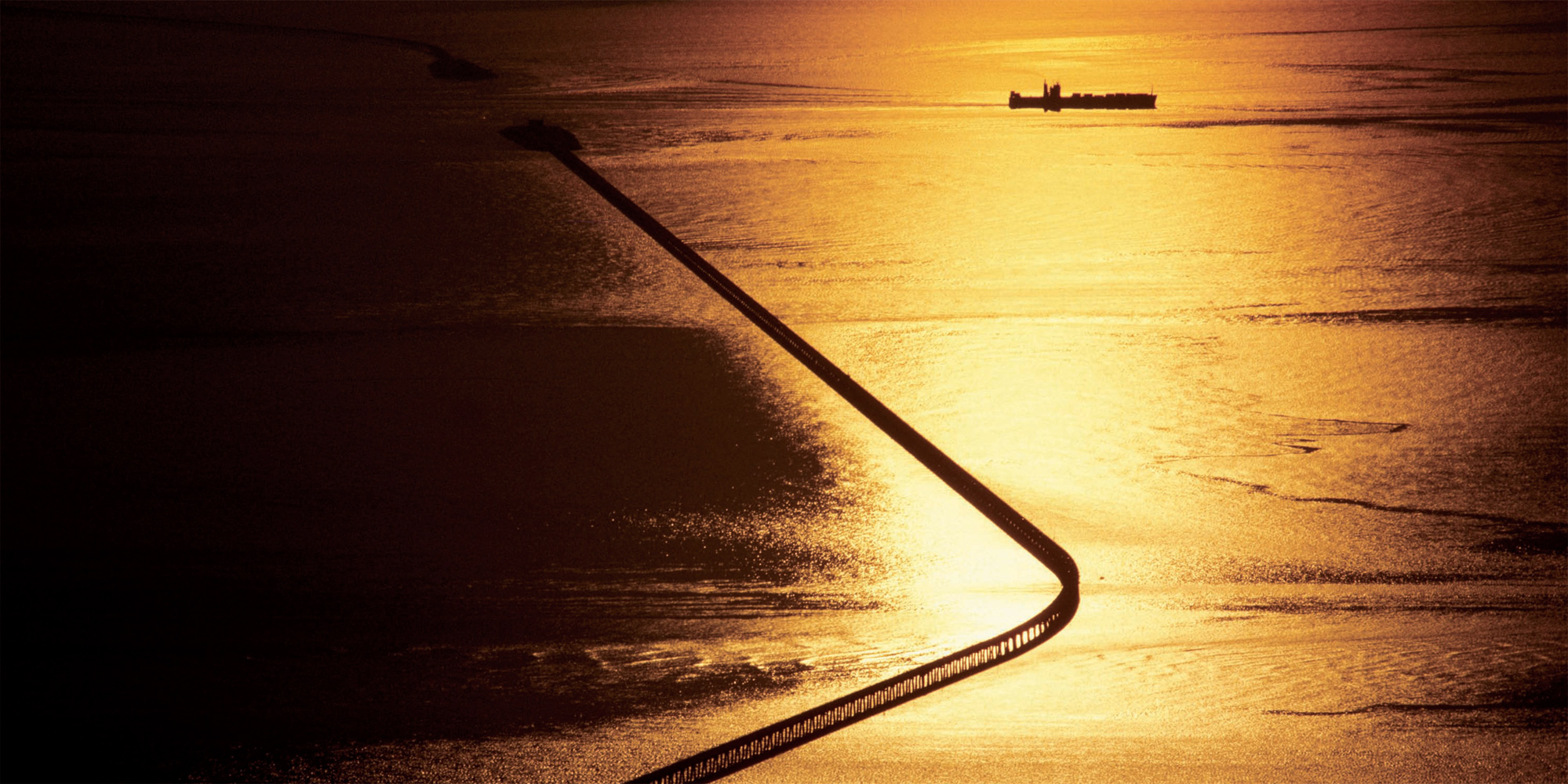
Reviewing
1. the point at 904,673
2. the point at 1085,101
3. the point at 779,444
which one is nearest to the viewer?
the point at 904,673

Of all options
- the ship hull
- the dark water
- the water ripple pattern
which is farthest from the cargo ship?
the water ripple pattern

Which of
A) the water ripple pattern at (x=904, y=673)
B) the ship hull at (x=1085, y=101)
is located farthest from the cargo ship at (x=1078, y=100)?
the water ripple pattern at (x=904, y=673)

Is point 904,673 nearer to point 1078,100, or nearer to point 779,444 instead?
point 779,444

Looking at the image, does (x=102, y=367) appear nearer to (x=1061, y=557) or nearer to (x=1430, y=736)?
(x=1061, y=557)

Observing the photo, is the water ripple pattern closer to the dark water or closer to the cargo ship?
the dark water

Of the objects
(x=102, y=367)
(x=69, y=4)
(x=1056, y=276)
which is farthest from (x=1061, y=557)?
(x=69, y=4)

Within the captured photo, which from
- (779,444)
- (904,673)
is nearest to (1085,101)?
(779,444)
